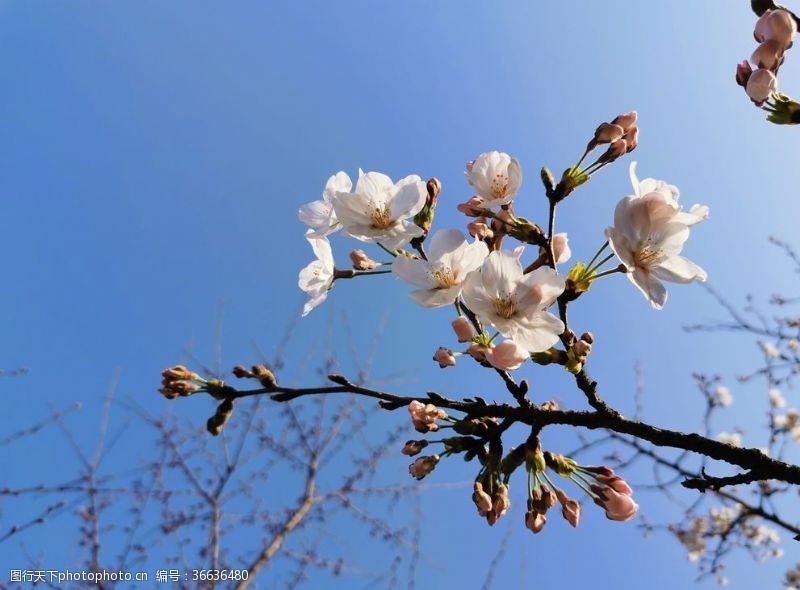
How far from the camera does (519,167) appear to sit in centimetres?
126

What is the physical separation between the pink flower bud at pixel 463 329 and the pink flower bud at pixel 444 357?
0.26ft

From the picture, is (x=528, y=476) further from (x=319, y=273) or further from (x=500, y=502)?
(x=319, y=273)

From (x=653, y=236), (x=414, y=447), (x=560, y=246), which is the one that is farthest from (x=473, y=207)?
(x=414, y=447)

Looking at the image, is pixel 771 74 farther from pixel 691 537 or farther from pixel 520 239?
pixel 691 537

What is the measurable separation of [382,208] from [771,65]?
91 centimetres

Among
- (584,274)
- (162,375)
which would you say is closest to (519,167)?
(584,274)

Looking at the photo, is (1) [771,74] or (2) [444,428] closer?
(1) [771,74]

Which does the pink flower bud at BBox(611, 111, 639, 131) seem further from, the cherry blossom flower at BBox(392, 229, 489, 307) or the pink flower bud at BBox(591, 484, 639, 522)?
the pink flower bud at BBox(591, 484, 639, 522)

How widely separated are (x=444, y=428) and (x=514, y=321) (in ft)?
1.03

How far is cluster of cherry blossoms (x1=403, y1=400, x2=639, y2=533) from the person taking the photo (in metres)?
1.22

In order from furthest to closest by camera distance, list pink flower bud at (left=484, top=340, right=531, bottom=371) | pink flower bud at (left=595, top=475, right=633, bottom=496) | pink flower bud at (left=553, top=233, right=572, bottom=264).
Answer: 1. pink flower bud at (left=553, top=233, right=572, bottom=264)
2. pink flower bud at (left=595, top=475, right=633, bottom=496)
3. pink flower bud at (left=484, top=340, right=531, bottom=371)

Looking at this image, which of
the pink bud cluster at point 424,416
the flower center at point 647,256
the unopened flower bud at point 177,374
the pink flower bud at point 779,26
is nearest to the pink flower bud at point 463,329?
the pink bud cluster at point 424,416

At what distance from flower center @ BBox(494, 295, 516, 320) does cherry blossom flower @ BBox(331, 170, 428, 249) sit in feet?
0.79

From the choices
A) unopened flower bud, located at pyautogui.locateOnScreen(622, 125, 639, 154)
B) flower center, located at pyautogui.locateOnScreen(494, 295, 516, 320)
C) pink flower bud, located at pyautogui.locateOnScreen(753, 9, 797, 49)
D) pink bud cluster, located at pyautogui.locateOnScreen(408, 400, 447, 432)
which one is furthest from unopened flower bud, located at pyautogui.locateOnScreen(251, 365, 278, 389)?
pink flower bud, located at pyautogui.locateOnScreen(753, 9, 797, 49)
